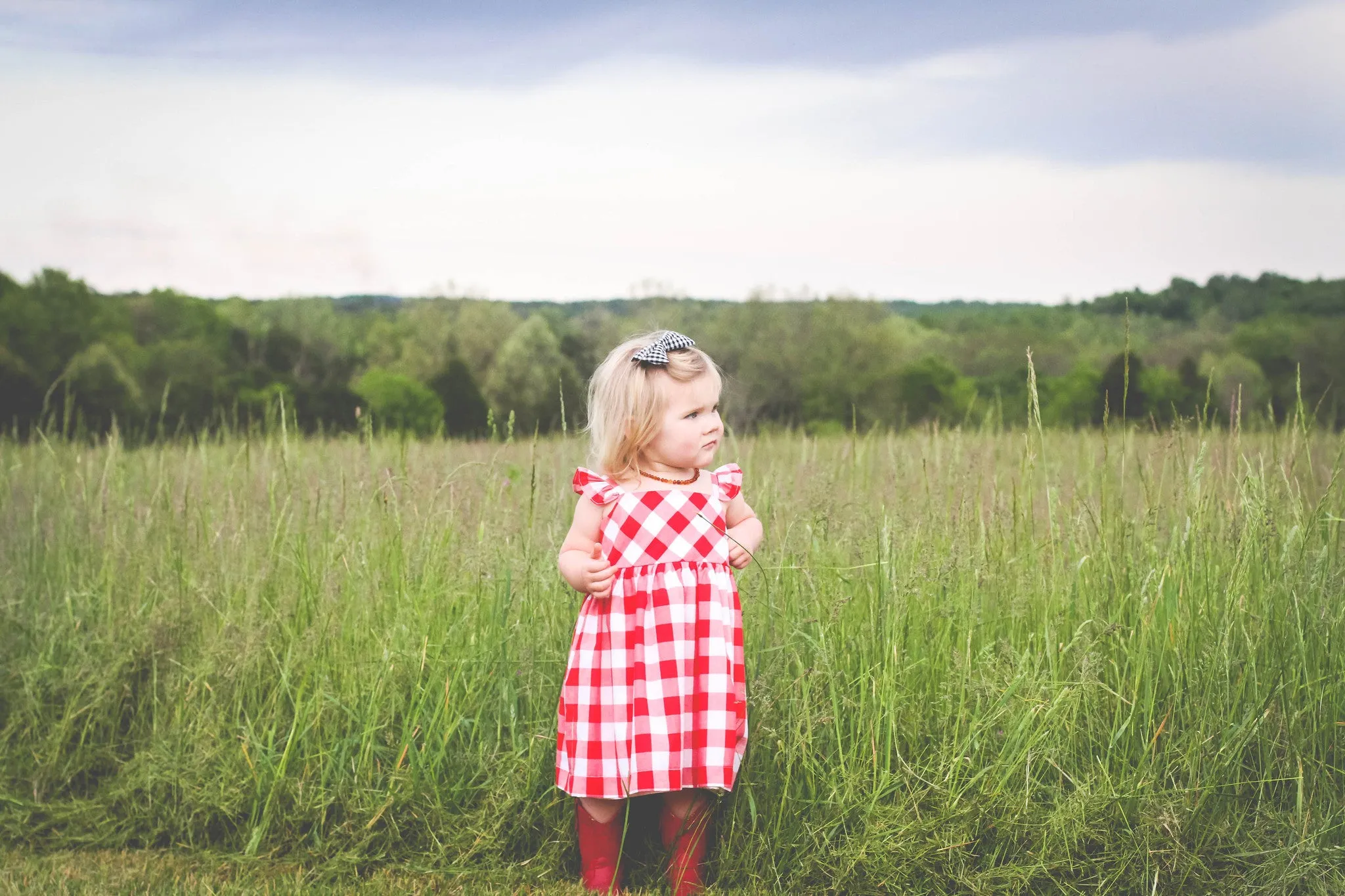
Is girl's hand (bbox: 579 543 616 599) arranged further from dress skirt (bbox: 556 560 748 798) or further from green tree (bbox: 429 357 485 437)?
green tree (bbox: 429 357 485 437)

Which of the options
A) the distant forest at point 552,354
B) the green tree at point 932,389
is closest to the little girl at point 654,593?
the distant forest at point 552,354

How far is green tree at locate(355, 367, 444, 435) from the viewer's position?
1243cm

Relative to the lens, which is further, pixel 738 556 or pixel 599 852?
pixel 599 852

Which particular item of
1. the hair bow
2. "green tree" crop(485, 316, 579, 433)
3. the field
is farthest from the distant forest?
the hair bow

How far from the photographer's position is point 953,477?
13.3ft

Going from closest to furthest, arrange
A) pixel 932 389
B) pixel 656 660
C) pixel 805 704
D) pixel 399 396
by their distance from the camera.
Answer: pixel 656 660 → pixel 805 704 → pixel 399 396 → pixel 932 389

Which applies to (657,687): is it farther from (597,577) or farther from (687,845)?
(687,845)

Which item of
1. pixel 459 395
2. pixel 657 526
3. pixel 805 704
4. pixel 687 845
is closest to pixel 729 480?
pixel 657 526

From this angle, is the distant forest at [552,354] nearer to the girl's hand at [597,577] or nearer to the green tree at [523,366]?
the green tree at [523,366]

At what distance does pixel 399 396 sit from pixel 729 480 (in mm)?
10915

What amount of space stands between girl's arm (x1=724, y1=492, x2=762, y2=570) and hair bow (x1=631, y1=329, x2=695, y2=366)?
410 millimetres

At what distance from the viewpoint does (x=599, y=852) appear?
2803mm

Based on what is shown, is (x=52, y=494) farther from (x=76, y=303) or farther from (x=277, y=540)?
(x=76, y=303)

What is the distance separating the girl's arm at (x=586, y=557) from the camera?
8.48 feet
